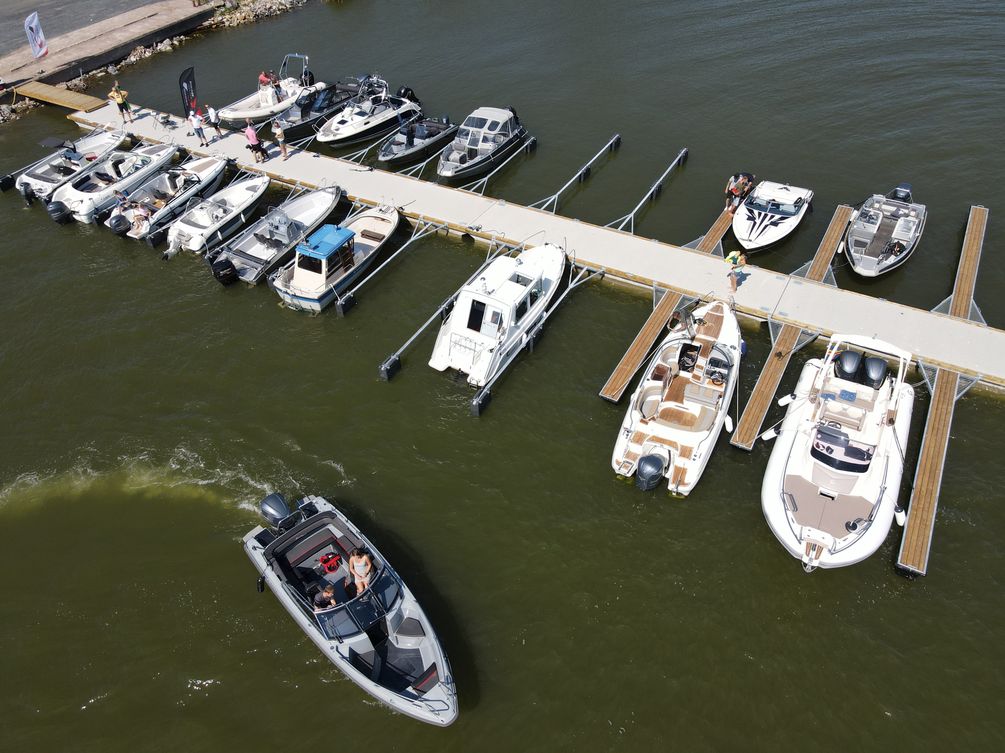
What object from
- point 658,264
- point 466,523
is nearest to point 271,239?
point 466,523

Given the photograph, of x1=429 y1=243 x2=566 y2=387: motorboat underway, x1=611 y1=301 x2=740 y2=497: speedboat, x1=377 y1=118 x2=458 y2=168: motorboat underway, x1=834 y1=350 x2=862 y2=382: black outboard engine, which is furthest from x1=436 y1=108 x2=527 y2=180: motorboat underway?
x1=834 y1=350 x2=862 y2=382: black outboard engine

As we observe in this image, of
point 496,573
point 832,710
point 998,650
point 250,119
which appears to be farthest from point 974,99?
point 250,119

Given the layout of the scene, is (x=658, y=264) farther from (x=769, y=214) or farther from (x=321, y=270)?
(x=321, y=270)

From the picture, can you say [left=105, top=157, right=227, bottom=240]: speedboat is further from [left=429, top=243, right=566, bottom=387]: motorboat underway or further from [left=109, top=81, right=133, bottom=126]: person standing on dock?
[left=429, top=243, right=566, bottom=387]: motorboat underway

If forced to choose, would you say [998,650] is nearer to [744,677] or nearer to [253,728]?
[744,677]

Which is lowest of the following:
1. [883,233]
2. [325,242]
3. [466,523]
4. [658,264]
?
[466,523]

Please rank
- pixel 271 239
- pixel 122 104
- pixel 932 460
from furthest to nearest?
pixel 122 104
pixel 271 239
pixel 932 460
